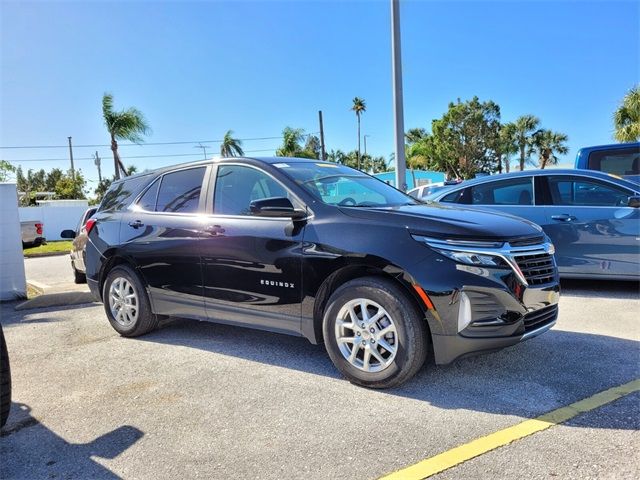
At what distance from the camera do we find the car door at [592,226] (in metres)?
6.14

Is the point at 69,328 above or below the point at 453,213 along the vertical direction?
below

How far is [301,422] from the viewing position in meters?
A: 3.12

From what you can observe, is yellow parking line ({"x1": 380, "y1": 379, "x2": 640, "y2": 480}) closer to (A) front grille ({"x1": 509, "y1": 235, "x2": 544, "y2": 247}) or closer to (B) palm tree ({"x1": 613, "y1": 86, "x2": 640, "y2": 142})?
(A) front grille ({"x1": 509, "y1": 235, "x2": 544, "y2": 247})

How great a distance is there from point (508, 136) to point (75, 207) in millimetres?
32798

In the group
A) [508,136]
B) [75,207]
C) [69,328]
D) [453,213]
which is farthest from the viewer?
[508,136]

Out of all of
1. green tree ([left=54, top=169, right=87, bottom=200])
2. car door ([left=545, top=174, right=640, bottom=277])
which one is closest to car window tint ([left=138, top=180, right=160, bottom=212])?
car door ([left=545, top=174, right=640, bottom=277])

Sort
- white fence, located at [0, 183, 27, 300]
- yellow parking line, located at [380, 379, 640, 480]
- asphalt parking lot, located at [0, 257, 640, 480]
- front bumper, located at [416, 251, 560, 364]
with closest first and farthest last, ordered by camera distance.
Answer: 1. yellow parking line, located at [380, 379, 640, 480]
2. asphalt parking lot, located at [0, 257, 640, 480]
3. front bumper, located at [416, 251, 560, 364]
4. white fence, located at [0, 183, 27, 300]

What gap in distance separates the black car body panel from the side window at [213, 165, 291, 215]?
0.04 metres

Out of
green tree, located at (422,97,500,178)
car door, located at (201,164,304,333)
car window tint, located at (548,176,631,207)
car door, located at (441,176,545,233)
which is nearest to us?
car door, located at (201,164,304,333)

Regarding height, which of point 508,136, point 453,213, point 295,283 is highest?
point 508,136

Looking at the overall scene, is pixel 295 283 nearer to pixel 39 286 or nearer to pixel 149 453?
pixel 149 453

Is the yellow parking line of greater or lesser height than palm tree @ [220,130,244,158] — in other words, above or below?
below

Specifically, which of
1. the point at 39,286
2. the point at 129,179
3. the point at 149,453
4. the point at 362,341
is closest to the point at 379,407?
the point at 362,341

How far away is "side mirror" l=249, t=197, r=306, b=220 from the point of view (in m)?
3.79
